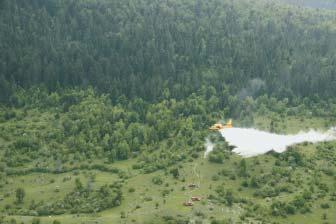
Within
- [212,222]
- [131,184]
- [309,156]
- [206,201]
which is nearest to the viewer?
[212,222]

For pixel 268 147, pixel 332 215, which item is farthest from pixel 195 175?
pixel 332 215

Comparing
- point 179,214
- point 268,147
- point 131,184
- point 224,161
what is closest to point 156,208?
point 179,214

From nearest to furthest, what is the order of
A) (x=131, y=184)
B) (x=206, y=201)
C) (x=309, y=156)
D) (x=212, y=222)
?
(x=212, y=222), (x=206, y=201), (x=131, y=184), (x=309, y=156)

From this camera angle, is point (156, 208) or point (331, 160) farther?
point (331, 160)

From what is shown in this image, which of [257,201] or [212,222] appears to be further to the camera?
[257,201]

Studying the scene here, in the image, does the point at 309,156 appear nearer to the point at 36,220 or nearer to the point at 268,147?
the point at 268,147

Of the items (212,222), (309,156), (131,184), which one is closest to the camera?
(212,222)

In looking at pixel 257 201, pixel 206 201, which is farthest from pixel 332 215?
pixel 206 201

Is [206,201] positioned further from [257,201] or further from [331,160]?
[331,160]
